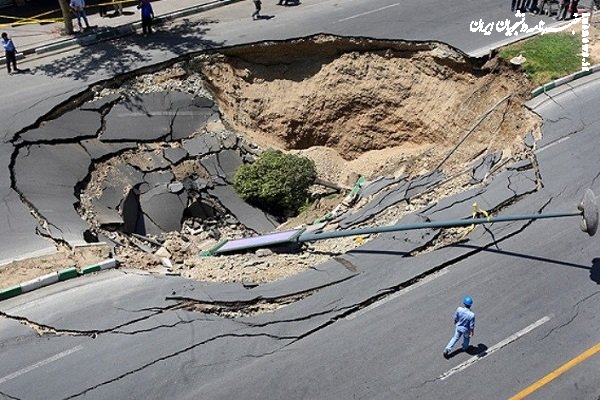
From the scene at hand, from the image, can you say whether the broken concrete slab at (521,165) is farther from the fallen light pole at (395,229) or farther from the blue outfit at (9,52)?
the blue outfit at (9,52)

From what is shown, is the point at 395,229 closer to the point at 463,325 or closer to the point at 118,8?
the point at 463,325

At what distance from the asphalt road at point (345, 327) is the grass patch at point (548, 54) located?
14.7 ft

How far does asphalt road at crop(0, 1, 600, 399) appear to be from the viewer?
9727 mm

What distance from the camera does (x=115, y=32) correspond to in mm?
20594

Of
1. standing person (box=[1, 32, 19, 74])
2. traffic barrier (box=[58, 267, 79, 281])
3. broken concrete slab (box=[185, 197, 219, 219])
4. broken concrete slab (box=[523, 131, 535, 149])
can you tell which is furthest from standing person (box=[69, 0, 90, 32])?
broken concrete slab (box=[523, 131, 535, 149])

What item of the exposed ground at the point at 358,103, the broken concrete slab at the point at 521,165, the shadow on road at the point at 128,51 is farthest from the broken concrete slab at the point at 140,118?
the broken concrete slab at the point at 521,165

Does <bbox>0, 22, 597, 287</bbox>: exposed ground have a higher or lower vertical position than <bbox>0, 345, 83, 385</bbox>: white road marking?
higher

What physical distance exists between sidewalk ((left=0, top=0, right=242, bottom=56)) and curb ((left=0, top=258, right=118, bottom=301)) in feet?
33.5

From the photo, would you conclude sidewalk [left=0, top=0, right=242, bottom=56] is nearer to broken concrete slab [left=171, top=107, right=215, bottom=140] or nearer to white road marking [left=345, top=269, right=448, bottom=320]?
broken concrete slab [left=171, top=107, right=215, bottom=140]

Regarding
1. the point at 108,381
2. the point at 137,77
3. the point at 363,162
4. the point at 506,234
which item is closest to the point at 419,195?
the point at 506,234

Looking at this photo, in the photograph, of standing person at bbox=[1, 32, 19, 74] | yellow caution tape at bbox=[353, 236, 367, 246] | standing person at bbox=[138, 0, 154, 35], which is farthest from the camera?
standing person at bbox=[138, 0, 154, 35]

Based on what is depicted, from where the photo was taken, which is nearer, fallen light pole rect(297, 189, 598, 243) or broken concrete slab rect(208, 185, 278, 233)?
fallen light pole rect(297, 189, 598, 243)

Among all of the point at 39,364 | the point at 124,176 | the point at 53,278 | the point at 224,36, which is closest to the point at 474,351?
the point at 39,364

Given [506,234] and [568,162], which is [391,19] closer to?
[568,162]
